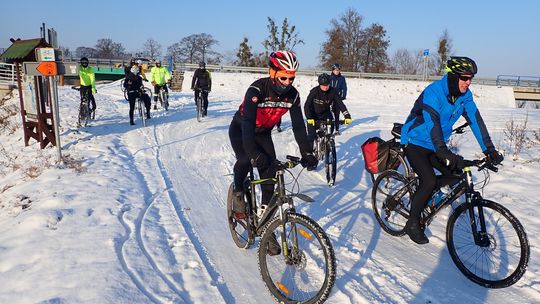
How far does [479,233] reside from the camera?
166 inches

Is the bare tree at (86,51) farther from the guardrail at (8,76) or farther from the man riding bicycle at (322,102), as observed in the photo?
the man riding bicycle at (322,102)

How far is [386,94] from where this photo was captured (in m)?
32.4

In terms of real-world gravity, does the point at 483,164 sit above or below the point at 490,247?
above

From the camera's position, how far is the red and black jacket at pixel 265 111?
13.3 ft

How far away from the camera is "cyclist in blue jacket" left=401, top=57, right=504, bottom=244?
4.29 m

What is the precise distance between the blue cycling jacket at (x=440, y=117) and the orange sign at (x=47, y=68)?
284 inches

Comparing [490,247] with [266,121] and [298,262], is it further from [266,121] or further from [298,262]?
[266,121]

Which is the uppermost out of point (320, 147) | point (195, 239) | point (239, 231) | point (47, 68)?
point (47, 68)

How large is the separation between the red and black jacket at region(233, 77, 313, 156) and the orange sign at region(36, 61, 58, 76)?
5815 mm

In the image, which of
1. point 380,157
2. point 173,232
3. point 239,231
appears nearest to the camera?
point 239,231

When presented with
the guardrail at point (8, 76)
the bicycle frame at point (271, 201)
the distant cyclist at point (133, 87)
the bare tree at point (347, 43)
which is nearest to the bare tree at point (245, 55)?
the bare tree at point (347, 43)

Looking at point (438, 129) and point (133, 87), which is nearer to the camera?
point (438, 129)

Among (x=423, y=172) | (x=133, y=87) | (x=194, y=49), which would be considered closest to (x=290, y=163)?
(x=423, y=172)

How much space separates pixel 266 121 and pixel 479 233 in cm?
259
